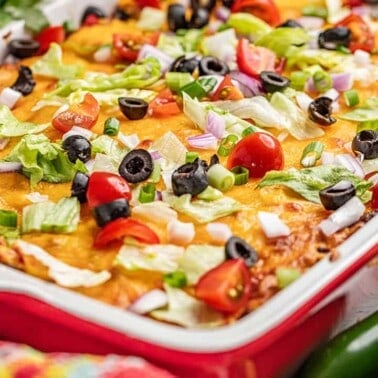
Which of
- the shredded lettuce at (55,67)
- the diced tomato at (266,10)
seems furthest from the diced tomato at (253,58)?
the shredded lettuce at (55,67)

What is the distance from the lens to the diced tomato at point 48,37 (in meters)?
5.17

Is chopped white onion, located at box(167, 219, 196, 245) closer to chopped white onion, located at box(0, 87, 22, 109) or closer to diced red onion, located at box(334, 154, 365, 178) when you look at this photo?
diced red onion, located at box(334, 154, 365, 178)

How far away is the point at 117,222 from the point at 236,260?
0.43 meters

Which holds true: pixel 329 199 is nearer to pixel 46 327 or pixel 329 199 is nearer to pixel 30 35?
pixel 46 327

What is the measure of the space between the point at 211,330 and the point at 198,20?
2.66m

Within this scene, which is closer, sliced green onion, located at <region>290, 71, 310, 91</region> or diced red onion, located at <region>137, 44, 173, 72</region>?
sliced green onion, located at <region>290, 71, 310, 91</region>

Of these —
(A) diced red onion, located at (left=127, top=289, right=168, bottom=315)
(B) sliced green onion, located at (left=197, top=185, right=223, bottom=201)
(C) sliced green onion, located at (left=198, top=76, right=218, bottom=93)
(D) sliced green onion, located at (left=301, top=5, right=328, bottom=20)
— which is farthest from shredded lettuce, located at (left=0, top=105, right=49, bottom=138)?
(D) sliced green onion, located at (left=301, top=5, right=328, bottom=20)

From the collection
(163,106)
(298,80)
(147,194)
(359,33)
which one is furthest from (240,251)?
(359,33)

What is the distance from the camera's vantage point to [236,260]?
321cm

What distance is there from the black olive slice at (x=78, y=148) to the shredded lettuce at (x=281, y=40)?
48.0 inches

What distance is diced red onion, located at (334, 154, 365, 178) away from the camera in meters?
3.87

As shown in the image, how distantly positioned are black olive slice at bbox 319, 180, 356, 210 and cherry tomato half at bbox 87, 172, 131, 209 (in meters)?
0.63

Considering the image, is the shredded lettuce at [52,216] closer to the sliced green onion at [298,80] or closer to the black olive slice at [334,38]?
the sliced green onion at [298,80]

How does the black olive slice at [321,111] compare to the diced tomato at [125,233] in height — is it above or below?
below
